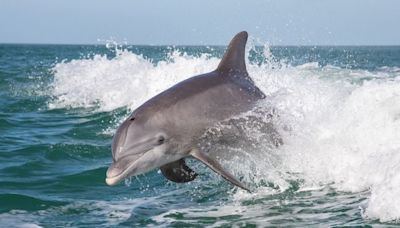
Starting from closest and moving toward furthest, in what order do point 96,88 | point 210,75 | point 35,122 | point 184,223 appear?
point 184,223 → point 210,75 → point 35,122 → point 96,88

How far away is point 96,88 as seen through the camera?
892 inches

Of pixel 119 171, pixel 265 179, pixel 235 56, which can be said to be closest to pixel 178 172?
pixel 119 171

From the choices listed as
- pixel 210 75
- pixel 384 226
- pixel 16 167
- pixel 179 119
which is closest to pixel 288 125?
pixel 210 75

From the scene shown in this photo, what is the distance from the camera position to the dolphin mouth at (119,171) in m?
6.42

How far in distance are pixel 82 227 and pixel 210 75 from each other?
2.25 m

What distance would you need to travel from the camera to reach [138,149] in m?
6.67

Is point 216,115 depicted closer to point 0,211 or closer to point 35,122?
point 0,211

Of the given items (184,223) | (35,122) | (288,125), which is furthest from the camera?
(35,122)

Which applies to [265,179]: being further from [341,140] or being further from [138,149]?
[138,149]

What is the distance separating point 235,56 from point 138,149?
221cm

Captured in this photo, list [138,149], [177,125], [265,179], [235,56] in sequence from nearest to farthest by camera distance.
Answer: [138,149] → [177,125] → [265,179] → [235,56]

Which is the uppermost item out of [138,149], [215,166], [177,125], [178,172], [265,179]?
[177,125]

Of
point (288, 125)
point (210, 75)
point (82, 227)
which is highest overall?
point (210, 75)

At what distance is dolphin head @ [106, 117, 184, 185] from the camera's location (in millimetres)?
6520
